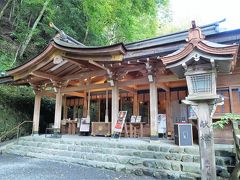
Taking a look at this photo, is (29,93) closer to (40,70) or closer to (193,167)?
(40,70)

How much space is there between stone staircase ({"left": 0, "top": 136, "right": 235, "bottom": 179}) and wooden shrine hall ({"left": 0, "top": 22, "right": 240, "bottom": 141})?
106 cm

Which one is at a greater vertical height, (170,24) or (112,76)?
(170,24)

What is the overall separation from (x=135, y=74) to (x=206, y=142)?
6.36 m

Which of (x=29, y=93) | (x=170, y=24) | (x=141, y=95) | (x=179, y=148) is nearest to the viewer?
(x=179, y=148)

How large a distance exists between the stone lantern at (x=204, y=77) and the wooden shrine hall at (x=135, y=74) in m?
0.02

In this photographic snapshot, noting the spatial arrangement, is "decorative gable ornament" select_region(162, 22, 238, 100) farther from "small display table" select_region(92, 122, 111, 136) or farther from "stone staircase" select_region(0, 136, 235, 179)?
"small display table" select_region(92, 122, 111, 136)

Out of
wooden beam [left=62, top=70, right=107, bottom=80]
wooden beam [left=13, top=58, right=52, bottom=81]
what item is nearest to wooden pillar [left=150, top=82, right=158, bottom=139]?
wooden beam [left=62, top=70, right=107, bottom=80]

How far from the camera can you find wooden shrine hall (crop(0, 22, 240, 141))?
18.3 feet

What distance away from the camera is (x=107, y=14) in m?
14.6

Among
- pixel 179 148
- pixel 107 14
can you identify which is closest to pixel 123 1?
pixel 107 14

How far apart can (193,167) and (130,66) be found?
4.14m

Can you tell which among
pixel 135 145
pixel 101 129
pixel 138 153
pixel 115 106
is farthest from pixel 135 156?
pixel 101 129

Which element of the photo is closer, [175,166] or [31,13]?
[175,166]

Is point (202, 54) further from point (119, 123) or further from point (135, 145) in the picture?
point (119, 123)
